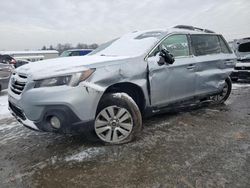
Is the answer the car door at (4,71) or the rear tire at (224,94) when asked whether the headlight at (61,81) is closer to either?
the rear tire at (224,94)

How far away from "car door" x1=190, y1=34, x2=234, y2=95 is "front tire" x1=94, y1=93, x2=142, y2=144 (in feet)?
6.11

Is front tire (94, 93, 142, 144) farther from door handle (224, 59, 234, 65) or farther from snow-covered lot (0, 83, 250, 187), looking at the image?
door handle (224, 59, 234, 65)

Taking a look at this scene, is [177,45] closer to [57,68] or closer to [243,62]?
[57,68]

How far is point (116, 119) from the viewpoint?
12.9ft

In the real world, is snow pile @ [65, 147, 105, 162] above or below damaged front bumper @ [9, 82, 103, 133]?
below

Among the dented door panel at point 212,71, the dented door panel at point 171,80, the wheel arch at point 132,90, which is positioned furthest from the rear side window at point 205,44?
the wheel arch at point 132,90

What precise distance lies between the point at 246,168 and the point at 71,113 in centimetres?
215

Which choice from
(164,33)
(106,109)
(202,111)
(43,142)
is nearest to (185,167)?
(106,109)

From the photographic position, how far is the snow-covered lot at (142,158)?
116 inches

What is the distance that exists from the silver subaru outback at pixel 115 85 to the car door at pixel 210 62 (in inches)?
1.2

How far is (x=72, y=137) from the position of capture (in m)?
4.36

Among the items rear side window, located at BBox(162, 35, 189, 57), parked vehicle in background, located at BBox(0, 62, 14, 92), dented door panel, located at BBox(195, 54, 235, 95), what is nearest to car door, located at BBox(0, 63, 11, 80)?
parked vehicle in background, located at BBox(0, 62, 14, 92)

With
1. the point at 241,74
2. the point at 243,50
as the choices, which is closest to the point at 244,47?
the point at 243,50

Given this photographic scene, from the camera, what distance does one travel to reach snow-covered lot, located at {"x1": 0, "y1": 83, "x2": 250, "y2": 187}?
2.95 metres
